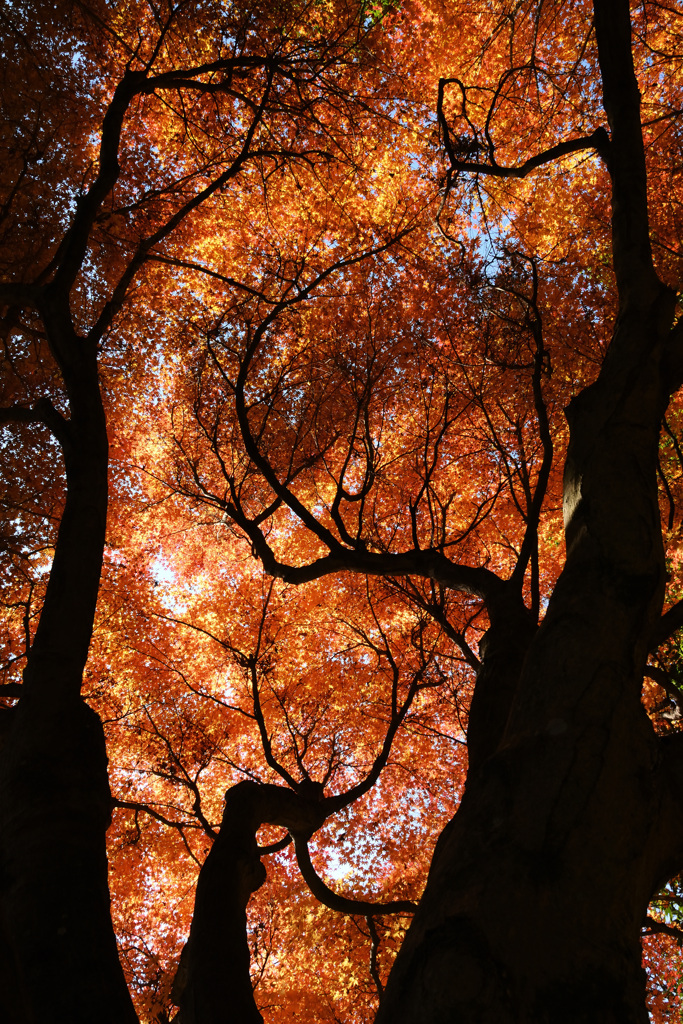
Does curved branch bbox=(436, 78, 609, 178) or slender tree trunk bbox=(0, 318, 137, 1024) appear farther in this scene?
curved branch bbox=(436, 78, 609, 178)

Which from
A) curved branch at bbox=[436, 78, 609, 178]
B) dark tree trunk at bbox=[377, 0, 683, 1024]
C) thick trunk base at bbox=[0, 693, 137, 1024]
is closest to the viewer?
dark tree trunk at bbox=[377, 0, 683, 1024]

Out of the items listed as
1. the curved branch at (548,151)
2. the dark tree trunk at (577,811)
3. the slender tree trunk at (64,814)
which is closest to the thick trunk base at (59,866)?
the slender tree trunk at (64,814)

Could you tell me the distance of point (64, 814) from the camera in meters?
2.72

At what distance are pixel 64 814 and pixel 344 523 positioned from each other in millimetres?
9725

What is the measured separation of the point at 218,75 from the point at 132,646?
1104 centimetres

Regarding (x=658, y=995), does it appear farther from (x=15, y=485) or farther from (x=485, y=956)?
(x=15, y=485)

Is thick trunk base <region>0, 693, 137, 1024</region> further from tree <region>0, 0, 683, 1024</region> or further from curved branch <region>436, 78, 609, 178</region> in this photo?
curved branch <region>436, 78, 609, 178</region>

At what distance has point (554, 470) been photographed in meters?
13.2

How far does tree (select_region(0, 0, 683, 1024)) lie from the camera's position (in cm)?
207

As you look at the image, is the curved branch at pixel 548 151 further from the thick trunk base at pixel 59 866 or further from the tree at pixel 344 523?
the thick trunk base at pixel 59 866

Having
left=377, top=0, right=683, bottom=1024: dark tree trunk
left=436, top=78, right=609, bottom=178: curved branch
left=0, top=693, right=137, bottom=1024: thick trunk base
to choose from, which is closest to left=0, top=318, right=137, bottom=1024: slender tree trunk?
left=0, top=693, right=137, bottom=1024: thick trunk base

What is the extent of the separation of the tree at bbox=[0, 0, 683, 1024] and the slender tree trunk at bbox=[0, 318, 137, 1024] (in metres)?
0.02

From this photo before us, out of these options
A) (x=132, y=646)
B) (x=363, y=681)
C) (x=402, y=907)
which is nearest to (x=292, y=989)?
(x=363, y=681)

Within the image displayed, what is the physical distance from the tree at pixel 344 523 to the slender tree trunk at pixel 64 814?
2 centimetres
